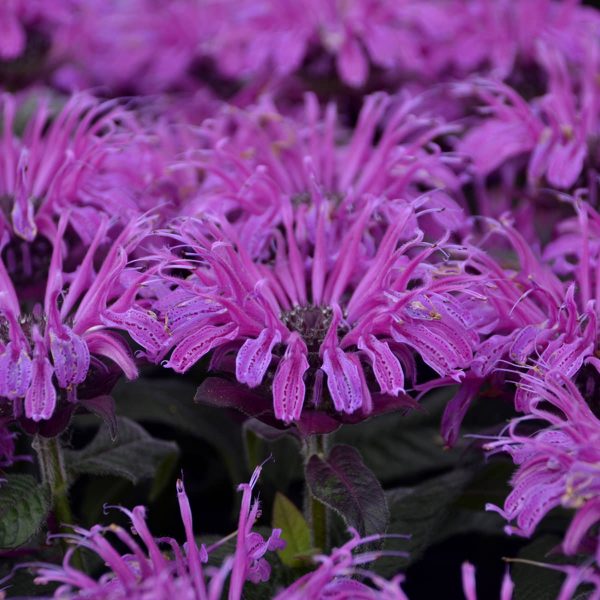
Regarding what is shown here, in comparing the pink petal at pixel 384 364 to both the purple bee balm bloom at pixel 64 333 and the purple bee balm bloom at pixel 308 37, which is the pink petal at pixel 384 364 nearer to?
the purple bee balm bloom at pixel 64 333

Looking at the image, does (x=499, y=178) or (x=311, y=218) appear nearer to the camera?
(x=311, y=218)

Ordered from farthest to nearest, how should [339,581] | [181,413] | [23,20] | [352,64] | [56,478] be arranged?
[23,20] → [352,64] → [181,413] → [56,478] → [339,581]

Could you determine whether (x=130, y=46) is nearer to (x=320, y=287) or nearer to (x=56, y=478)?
(x=320, y=287)

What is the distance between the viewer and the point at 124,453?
82cm

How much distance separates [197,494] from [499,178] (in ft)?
1.59

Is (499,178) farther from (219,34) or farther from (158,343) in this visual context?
(158,343)

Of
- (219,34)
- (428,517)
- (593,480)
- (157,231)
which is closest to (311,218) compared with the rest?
(157,231)

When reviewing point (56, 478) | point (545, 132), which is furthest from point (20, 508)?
point (545, 132)

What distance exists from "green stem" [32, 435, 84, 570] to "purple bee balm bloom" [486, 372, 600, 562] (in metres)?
0.31

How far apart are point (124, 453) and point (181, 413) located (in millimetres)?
133

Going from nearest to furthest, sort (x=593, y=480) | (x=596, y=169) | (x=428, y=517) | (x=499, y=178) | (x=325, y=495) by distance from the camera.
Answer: (x=593, y=480)
(x=325, y=495)
(x=428, y=517)
(x=596, y=169)
(x=499, y=178)

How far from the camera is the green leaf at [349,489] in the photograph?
667 mm

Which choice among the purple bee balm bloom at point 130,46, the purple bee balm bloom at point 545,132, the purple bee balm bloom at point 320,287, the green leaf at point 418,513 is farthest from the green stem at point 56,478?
the purple bee balm bloom at point 130,46

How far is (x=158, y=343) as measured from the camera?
70 centimetres
